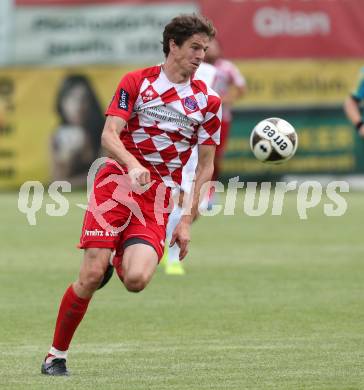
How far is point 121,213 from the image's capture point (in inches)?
297

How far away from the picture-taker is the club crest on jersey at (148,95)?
7734mm

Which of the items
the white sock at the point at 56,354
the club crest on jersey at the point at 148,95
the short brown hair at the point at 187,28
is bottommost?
the white sock at the point at 56,354

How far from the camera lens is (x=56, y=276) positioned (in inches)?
482

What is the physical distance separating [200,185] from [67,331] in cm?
127

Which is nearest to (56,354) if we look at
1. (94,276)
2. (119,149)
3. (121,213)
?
(94,276)

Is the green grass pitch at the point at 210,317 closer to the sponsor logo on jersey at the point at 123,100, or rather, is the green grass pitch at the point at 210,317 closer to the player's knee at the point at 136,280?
the player's knee at the point at 136,280

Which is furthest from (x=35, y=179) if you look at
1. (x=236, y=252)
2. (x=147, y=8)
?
(x=236, y=252)

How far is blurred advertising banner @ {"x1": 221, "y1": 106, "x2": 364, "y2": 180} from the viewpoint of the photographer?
73.8 feet

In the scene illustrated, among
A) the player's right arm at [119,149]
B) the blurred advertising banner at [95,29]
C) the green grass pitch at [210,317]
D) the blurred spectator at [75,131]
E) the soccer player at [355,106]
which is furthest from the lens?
the blurred spectator at [75,131]

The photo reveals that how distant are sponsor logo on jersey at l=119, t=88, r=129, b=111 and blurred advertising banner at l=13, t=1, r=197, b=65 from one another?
14627 mm

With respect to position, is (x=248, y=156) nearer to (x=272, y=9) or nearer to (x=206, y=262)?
(x=272, y=9)

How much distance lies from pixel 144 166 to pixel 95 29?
14.8m

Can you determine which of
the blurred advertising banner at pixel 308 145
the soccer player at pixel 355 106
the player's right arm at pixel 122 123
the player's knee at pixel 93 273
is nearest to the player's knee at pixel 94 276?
the player's knee at pixel 93 273

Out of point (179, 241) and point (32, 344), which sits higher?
point (179, 241)
